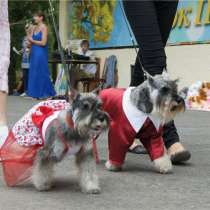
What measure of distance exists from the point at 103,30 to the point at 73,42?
4.63 ft

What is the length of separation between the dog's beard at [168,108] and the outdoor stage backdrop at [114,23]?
340 inches

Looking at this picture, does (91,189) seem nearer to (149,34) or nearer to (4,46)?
(149,34)

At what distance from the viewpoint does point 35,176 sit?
3820 mm

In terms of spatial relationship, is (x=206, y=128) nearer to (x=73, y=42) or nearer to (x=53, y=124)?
(x=53, y=124)

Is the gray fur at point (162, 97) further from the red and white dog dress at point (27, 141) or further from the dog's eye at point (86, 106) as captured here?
the dog's eye at point (86, 106)

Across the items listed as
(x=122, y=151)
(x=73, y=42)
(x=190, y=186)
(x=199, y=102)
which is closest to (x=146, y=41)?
(x=122, y=151)

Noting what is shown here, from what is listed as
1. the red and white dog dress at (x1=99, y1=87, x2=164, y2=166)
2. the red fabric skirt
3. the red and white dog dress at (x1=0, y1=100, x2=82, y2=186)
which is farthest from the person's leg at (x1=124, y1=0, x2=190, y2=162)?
the red fabric skirt

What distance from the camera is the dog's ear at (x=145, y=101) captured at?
4246mm

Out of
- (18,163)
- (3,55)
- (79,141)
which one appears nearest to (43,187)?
(18,163)

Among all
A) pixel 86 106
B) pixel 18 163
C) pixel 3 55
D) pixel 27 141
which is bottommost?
pixel 18 163

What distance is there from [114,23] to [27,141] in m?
12.2

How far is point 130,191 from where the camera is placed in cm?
385

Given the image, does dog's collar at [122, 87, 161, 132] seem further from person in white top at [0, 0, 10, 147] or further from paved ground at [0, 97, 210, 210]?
person in white top at [0, 0, 10, 147]

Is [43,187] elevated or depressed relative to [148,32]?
depressed
